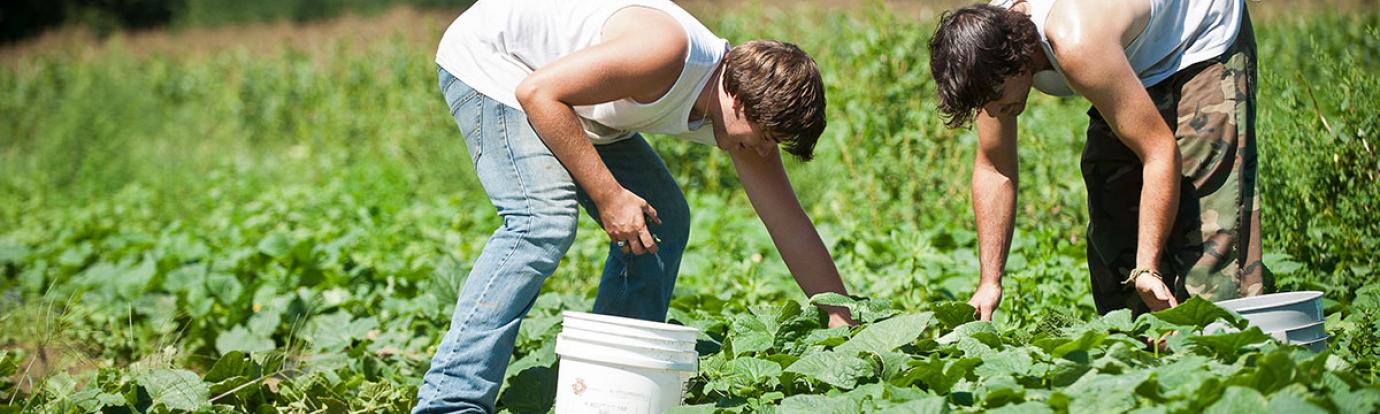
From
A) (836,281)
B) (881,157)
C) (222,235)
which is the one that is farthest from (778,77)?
(222,235)

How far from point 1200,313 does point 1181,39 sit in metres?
0.73

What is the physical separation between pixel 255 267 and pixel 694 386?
267 cm

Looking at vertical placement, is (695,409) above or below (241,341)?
above

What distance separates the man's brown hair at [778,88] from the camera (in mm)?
2504

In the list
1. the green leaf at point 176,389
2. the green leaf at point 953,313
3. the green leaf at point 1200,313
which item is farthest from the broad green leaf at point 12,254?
the green leaf at point 1200,313

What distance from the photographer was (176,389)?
8.68ft

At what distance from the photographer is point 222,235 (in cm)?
552

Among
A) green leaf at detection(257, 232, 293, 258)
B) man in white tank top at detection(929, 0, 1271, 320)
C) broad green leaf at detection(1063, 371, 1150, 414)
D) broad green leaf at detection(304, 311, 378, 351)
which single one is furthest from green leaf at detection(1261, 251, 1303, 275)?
A: green leaf at detection(257, 232, 293, 258)

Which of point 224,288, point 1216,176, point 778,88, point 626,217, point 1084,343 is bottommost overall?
point 224,288

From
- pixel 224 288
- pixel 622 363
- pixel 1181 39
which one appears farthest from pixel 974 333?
pixel 224 288

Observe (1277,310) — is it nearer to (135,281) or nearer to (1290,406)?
(1290,406)

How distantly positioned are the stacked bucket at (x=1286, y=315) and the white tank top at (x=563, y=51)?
117 cm

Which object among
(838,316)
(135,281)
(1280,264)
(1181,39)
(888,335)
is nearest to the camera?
(888,335)

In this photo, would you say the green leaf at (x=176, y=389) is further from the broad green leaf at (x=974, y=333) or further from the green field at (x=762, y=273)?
the broad green leaf at (x=974, y=333)
